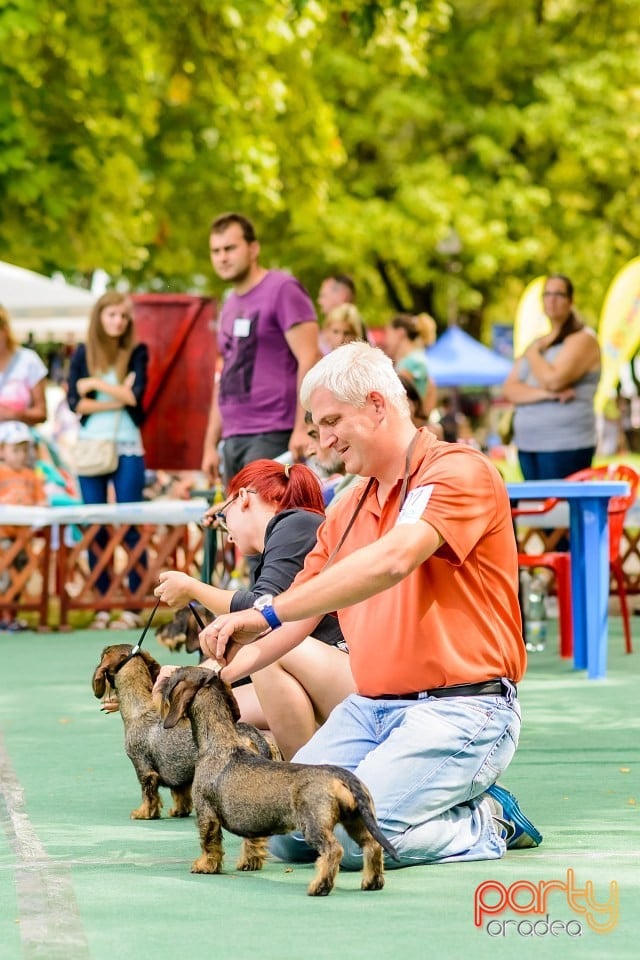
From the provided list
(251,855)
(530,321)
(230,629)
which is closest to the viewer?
(230,629)

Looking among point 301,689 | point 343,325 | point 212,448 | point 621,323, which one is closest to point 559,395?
point 343,325

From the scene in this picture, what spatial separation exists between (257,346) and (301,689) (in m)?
4.10

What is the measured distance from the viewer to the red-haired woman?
5.84 metres

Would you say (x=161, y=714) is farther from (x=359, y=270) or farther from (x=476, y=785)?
(x=359, y=270)

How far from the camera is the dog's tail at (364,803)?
4.73 m

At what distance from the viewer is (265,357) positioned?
984 cm

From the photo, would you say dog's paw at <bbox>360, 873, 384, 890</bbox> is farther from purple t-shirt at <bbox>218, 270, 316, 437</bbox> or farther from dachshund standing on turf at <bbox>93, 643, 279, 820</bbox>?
purple t-shirt at <bbox>218, 270, 316, 437</bbox>

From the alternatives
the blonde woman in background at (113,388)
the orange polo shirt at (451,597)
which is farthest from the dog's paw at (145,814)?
the blonde woman in background at (113,388)

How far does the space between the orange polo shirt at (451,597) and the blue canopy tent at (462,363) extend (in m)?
28.2

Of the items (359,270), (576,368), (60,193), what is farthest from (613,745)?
(359,270)

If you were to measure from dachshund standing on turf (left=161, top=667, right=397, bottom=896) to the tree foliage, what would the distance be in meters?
15.2

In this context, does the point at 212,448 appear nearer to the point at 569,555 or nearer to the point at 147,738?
the point at 569,555

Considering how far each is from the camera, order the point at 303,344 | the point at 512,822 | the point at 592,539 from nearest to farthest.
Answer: the point at 512,822, the point at 592,539, the point at 303,344

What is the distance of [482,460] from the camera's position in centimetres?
514
